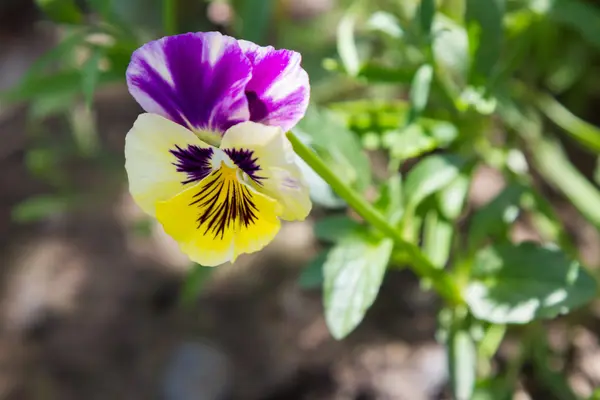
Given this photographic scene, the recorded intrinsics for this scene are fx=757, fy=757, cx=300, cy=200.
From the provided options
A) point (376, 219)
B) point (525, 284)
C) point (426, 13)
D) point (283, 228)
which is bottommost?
point (283, 228)

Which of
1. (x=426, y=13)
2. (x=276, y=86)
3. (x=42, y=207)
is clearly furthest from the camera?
(x=42, y=207)

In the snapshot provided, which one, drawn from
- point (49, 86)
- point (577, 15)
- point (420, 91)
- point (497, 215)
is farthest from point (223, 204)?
point (577, 15)

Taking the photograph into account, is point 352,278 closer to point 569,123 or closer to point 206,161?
point 206,161

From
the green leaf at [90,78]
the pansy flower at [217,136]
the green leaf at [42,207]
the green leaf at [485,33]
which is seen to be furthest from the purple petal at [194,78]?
the green leaf at [42,207]

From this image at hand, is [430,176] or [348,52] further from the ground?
[348,52]

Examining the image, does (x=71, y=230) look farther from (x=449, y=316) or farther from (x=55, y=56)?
(x=449, y=316)

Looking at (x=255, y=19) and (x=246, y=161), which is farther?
(x=255, y=19)

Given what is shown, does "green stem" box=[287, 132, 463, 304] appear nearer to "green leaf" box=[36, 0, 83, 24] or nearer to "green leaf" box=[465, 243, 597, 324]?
"green leaf" box=[465, 243, 597, 324]

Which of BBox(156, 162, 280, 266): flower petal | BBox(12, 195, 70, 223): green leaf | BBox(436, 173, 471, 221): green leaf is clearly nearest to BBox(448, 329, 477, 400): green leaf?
BBox(436, 173, 471, 221): green leaf
